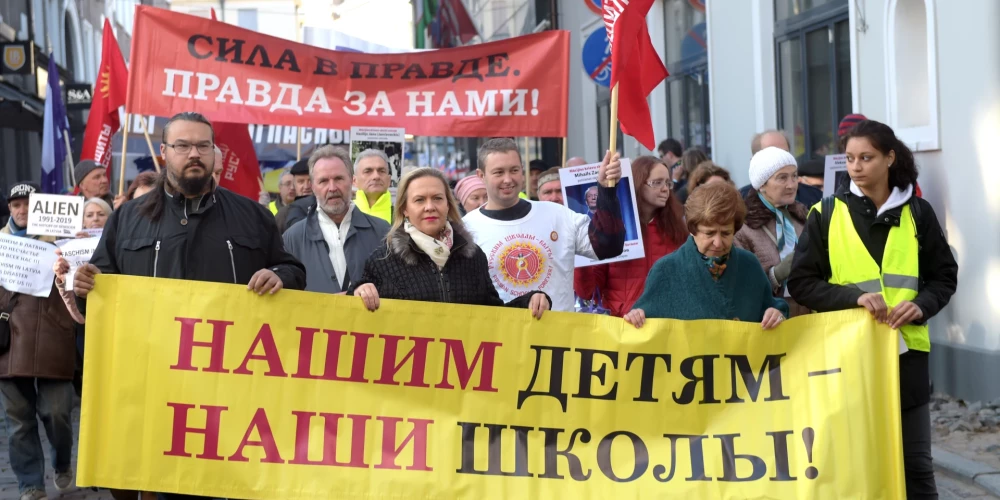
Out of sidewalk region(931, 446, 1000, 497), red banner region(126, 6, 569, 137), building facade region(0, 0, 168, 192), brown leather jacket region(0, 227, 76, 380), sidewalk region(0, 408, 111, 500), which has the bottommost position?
sidewalk region(0, 408, 111, 500)

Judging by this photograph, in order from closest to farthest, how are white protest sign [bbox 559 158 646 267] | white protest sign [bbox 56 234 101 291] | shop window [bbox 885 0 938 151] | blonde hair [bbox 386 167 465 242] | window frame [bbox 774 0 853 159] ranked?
blonde hair [bbox 386 167 465 242] < white protest sign [bbox 559 158 646 267] < white protest sign [bbox 56 234 101 291] < shop window [bbox 885 0 938 151] < window frame [bbox 774 0 853 159]

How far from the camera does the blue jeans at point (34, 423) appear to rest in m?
7.27

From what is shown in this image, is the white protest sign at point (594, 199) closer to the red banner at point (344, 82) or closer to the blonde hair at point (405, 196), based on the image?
the blonde hair at point (405, 196)

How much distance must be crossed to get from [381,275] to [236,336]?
588 mm

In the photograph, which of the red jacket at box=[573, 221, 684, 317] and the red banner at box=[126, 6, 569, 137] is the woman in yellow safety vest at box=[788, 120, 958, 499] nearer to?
the red jacket at box=[573, 221, 684, 317]

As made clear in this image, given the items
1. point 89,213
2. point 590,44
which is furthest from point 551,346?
point 590,44

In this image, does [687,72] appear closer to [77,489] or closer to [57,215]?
[77,489]

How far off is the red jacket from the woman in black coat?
1508 mm

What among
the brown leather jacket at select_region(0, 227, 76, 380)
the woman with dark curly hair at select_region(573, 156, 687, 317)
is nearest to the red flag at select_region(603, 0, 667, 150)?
the woman with dark curly hair at select_region(573, 156, 687, 317)

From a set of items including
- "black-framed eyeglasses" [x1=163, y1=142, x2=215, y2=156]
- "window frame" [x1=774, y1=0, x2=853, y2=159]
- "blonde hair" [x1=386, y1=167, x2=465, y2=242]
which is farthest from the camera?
"window frame" [x1=774, y1=0, x2=853, y2=159]

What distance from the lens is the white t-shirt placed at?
5949 millimetres

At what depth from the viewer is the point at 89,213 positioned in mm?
8305

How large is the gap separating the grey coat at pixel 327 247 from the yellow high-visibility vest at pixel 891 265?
215 centimetres

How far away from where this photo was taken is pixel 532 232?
5984 millimetres
